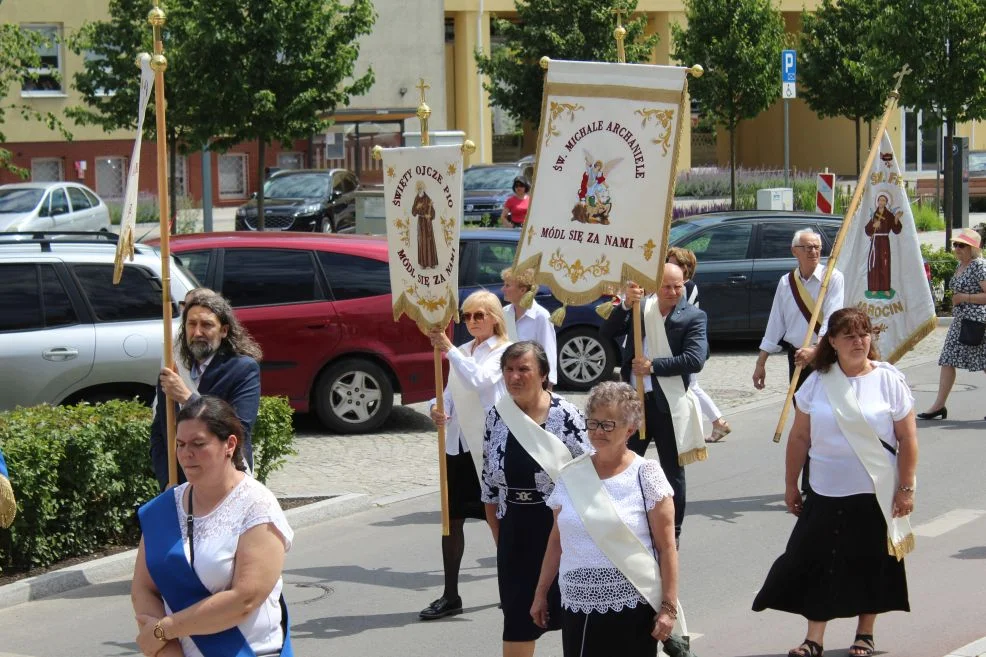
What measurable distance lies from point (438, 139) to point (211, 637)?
25.1 meters

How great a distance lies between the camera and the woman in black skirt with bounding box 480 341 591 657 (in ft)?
19.9

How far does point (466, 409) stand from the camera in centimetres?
750

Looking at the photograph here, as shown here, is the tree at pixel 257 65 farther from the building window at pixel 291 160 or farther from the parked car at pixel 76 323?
the building window at pixel 291 160

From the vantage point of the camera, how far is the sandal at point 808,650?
6680 millimetres

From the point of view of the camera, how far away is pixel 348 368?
41.8 ft

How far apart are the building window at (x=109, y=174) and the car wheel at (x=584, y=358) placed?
3030 cm

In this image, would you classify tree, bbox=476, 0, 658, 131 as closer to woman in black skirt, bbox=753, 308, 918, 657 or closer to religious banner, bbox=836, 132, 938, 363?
religious banner, bbox=836, 132, 938, 363

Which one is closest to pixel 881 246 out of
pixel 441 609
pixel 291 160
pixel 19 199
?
pixel 441 609

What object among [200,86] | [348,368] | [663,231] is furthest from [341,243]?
[200,86]

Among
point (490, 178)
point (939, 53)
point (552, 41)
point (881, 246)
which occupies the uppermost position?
point (552, 41)

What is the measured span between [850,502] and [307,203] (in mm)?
25838

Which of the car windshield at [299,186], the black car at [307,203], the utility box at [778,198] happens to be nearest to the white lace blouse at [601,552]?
the utility box at [778,198]

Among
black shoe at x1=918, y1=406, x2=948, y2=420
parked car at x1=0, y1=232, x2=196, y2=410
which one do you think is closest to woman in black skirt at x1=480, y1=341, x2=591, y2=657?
parked car at x1=0, y1=232, x2=196, y2=410

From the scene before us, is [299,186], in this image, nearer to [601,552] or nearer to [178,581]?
[601,552]
